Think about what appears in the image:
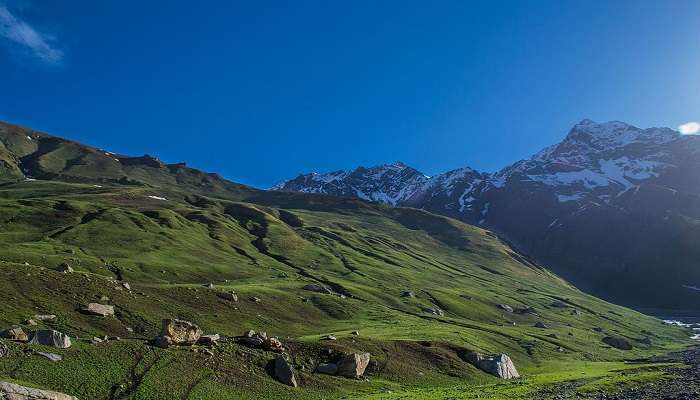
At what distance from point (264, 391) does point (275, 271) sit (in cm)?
13140

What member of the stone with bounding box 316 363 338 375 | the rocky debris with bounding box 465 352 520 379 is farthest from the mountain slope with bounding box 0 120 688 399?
the rocky debris with bounding box 465 352 520 379

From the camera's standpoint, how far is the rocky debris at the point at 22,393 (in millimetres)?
38281

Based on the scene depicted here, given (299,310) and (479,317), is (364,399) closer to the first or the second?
(299,310)

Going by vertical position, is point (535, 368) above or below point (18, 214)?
below

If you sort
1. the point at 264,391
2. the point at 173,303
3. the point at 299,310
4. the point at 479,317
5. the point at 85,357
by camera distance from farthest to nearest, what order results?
the point at 479,317 < the point at 299,310 < the point at 173,303 < the point at 264,391 < the point at 85,357

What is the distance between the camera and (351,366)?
68875 millimetres

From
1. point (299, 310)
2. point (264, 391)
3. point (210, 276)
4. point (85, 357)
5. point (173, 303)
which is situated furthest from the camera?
Answer: point (210, 276)

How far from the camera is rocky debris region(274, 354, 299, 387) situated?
60.6 meters

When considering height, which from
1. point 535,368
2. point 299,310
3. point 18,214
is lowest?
point 535,368

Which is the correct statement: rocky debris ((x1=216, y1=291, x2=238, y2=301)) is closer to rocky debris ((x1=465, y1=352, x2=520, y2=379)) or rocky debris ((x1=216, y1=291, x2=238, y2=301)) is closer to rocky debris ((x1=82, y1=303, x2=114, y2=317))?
rocky debris ((x1=82, y1=303, x2=114, y2=317))

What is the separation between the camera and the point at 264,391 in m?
57.2

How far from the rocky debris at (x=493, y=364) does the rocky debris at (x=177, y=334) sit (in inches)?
1894

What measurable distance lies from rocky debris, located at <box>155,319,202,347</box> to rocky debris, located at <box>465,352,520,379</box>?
1894 inches

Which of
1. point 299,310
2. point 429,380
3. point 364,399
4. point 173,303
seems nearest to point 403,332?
point 299,310
